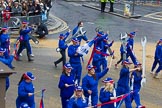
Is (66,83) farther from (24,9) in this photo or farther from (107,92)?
(24,9)

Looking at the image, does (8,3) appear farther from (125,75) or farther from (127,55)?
(125,75)

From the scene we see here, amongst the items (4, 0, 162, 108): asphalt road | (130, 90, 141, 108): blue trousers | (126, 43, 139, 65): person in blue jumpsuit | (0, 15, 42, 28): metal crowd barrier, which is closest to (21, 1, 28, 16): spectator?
(0, 15, 42, 28): metal crowd barrier

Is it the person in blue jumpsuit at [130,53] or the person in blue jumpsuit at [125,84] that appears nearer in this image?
the person in blue jumpsuit at [125,84]

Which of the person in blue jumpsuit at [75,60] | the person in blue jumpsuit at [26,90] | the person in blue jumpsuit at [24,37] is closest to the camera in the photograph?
the person in blue jumpsuit at [26,90]

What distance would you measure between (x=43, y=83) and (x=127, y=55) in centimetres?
423

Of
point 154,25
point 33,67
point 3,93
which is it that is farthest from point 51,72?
point 154,25

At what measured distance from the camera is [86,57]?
19828 millimetres

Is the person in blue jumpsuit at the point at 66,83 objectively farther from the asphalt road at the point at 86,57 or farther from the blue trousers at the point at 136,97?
the blue trousers at the point at 136,97

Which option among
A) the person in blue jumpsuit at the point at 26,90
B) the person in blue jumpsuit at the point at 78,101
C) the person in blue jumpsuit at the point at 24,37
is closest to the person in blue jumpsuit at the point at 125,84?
Result: the person in blue jumpsuit at the point at 78,101

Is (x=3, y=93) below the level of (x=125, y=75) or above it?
→ above

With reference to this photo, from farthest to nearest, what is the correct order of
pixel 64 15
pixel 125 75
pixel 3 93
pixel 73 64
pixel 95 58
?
1. pixel 64 15
2. pixel 95 58
3. pixel 73 64
4. pixel 125 75
5. pixel 3 93

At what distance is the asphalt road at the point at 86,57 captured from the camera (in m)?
14.3

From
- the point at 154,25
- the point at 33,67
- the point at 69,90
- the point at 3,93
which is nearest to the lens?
the point at 3,93

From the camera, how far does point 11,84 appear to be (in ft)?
49.5
